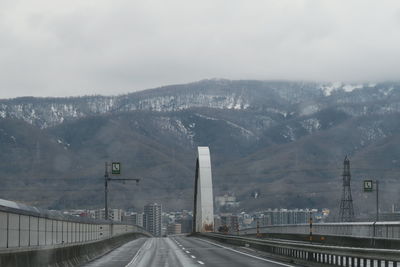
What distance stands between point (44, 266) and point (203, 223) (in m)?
107

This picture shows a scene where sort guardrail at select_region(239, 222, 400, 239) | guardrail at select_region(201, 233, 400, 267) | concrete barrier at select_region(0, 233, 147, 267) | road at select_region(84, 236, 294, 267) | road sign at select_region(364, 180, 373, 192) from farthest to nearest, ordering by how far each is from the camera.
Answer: road sign at select_region(364, 180, 373, 192)
guardrail at select_region(239, 222, 400, 239)
road at select_region(84, 236, 294, 267)
guardrail at select_region(201, 233, 400, 267)
concrete barrier at select_region(0, 233, 147, 267)

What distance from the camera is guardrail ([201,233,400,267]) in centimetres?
2623

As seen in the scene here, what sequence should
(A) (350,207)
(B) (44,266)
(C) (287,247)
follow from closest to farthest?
1. (B) (44,266)
2. (C) (287,247)
3. (A) (350,207)

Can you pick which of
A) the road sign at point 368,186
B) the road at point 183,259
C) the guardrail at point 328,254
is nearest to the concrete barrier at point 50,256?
the road at point 183,259

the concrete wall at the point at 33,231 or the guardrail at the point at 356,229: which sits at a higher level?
the concrete wall at the point at 33,231

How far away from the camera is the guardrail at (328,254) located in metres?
26.2

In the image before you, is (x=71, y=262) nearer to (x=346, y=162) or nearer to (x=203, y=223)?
(x=346, y=162)

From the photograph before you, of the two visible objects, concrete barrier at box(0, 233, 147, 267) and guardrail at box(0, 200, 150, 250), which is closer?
concrete barrier at box(0, 233, 147, 267)

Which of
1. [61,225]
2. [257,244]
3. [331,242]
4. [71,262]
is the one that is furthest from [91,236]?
[71,262]

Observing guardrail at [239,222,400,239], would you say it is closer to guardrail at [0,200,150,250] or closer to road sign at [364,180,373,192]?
road sign at [364,180,373,192]

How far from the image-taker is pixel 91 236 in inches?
2404

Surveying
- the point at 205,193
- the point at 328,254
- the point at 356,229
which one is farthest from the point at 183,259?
the point at 205,193

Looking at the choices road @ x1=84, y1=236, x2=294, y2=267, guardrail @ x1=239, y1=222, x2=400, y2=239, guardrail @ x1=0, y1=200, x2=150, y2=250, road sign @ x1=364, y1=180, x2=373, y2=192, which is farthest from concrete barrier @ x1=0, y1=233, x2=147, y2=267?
road sign @ x1=364, y1=180, x2=373, y2=192

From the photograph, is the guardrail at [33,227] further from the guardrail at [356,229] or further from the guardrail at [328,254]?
the guardrail at [356,229]
